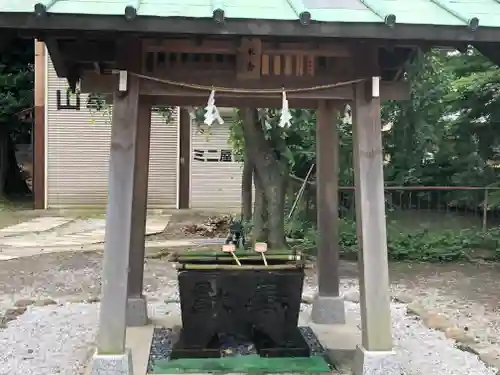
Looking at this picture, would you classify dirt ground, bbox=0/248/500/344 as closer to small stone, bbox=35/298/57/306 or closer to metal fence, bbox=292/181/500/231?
small stone, bbox=35/298/57/306

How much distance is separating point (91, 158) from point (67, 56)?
594 inches

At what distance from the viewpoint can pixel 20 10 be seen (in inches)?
147

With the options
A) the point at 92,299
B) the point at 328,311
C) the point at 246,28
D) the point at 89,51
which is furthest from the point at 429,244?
the point at 246,28

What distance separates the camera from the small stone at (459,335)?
21.3 ft

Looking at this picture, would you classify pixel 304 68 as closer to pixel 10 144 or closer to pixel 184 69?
pixel 184 69

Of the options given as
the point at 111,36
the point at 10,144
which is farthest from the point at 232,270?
the point at 10,144

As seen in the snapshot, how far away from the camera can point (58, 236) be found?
1455 centimetres

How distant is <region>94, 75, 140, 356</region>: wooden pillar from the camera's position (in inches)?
183

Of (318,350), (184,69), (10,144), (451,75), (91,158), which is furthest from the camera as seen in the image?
(10,144)

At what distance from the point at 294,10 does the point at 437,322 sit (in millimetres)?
4396

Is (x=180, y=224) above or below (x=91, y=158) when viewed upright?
below

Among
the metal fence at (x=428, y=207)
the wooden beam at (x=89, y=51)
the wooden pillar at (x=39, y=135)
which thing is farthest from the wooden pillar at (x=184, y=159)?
the wooden beam at (x=89, y=51)

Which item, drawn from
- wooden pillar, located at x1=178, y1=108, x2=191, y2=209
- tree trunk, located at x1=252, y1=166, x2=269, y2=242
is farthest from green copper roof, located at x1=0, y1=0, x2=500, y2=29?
wooden pillar, located at x1=178, y1=108, x2=191, y2=209

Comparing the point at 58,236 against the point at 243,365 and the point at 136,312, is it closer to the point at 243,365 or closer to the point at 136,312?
the point at 136,312
